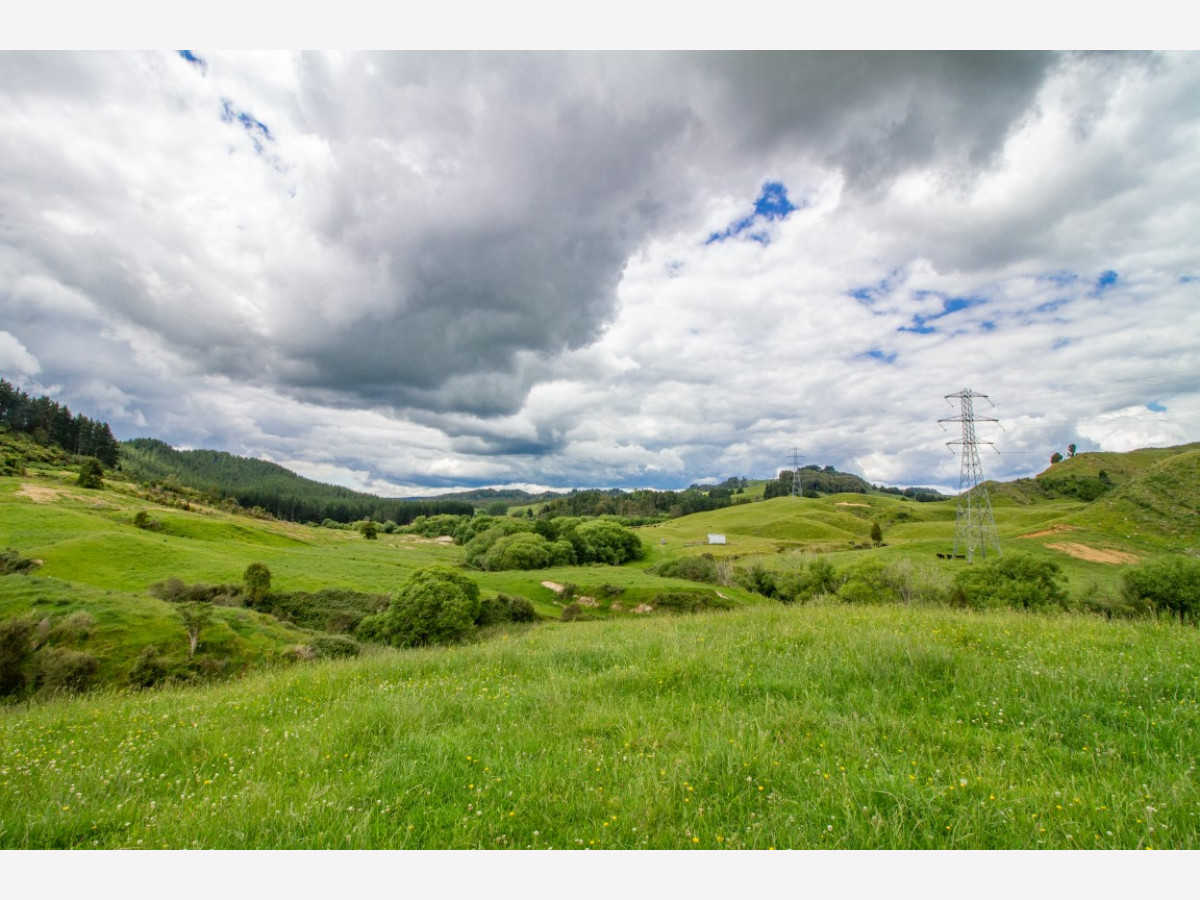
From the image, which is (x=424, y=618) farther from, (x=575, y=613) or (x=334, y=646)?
(x=575, y=613)

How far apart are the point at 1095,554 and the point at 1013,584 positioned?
41.7 m

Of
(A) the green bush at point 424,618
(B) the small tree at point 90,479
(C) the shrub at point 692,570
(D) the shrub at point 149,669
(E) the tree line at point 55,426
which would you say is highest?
(E) the tree line at point 55,426

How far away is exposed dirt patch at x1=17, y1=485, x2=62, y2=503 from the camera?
70.4 meters

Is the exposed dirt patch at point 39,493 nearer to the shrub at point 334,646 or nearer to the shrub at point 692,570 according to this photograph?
the shrub at point 334,646

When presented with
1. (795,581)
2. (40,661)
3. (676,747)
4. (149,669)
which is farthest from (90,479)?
(676,747)

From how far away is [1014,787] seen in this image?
414 cm

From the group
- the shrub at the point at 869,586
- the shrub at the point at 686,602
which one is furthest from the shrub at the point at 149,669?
the shrub at the point at 869,586

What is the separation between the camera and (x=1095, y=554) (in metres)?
63.6

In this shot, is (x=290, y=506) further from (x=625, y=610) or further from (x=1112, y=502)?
(x=1112, y=502)

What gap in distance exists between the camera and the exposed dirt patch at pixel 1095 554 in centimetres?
6141

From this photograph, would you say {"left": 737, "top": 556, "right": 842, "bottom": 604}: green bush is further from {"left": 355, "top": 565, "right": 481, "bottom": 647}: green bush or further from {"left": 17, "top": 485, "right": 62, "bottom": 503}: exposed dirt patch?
{"left": 17, "top": 485, "right": 62, "bottom": 503}: exposed dirt patch

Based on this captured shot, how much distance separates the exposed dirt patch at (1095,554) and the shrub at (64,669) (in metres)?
95.4

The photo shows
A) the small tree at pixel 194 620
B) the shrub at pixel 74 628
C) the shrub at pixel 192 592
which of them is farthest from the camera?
the shrub at pixel 192 592

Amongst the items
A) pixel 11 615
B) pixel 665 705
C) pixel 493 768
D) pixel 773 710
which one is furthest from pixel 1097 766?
pixel 11 615
